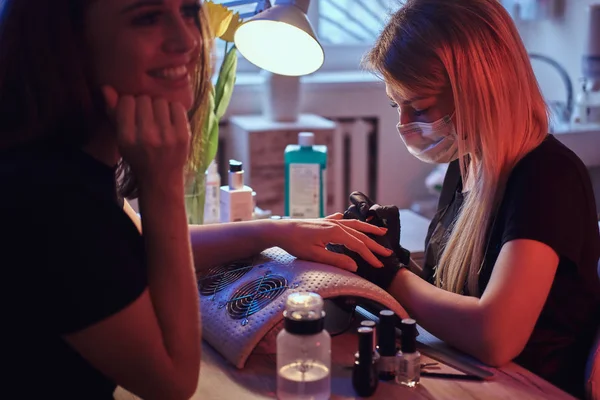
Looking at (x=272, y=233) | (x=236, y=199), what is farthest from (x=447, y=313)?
(x=236, y=199)

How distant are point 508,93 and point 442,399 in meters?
0.51

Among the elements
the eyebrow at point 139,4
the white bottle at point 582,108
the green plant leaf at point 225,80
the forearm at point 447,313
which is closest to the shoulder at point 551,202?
the forearm at point 447,313

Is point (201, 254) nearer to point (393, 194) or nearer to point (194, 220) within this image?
point (194, 220)

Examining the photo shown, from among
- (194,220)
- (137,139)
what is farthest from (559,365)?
(194,220)

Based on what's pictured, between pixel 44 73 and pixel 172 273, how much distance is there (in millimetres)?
270

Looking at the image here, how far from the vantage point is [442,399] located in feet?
3.21

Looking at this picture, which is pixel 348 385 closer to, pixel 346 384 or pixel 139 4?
pixel 346 384

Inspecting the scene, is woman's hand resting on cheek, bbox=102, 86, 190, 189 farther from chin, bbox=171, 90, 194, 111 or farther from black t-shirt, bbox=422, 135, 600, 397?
black t-shirt, bbox=422, 135, 600, 397

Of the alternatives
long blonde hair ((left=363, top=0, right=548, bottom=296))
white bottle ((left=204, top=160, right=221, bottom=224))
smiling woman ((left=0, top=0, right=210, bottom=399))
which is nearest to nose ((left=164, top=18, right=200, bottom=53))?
smiling woman ((left=0, top=0, right=210, bottom=399))

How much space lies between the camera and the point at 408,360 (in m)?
1.01

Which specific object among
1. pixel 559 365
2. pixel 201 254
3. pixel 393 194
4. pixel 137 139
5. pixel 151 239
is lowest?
pixel 393 194

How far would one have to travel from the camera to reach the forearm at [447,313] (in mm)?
1104

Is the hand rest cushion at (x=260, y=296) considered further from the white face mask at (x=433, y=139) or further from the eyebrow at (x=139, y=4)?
the eyebrow at (x=139, y=4)

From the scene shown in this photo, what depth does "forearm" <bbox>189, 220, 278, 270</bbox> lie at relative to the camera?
127cm
